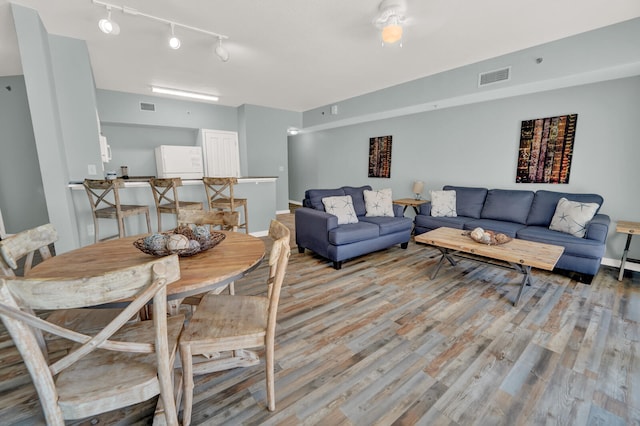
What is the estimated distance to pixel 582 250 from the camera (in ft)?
9.15

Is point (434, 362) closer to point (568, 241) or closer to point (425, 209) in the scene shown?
point (568, 241)

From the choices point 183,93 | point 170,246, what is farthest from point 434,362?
point 183,93

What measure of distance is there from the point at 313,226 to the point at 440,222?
1976 millimetres

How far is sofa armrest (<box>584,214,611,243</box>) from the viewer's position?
2803 mm

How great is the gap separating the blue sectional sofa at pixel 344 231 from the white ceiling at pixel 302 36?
74.6 inches

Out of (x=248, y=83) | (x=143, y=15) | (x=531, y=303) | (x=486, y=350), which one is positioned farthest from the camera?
(x=248, y=83)

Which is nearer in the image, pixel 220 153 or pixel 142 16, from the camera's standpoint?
pixel 142 16

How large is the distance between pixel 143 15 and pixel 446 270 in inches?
165

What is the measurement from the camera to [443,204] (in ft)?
13.8

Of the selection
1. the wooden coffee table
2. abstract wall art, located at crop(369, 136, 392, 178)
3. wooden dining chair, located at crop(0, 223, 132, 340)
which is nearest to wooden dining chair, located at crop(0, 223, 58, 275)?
wooden dining chair, located at crop(0, 223, 132, 340)

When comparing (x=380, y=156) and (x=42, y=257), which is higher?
(x=380, y=156)

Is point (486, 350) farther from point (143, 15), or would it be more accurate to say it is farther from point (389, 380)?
point (143, 15)

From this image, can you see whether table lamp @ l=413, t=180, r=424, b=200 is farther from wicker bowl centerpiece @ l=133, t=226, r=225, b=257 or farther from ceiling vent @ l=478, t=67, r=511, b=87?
wicker bowl centerpiece @ l=133, t=226, r=225, b=257

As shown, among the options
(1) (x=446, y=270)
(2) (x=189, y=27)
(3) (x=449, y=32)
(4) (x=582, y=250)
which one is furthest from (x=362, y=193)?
(2) (x=189, y=27)
